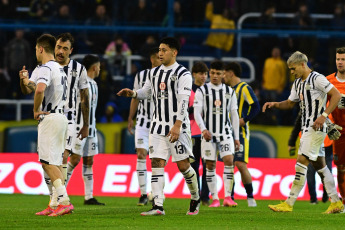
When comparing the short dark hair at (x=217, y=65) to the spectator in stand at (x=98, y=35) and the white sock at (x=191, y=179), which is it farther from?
the spectator in stand at (x=98, y=35)

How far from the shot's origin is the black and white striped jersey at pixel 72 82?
10.6m

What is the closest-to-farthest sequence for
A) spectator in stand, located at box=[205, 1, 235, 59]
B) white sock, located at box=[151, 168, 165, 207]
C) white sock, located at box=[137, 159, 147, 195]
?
white sock, located at box=[151, 168, 165, 207] → white sock, located at box=[137, 159, 147, 195] → spectator in stand, located at box=[205, 1, 235, 59]

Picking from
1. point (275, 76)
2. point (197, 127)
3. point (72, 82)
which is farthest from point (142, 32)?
point (72, 82)

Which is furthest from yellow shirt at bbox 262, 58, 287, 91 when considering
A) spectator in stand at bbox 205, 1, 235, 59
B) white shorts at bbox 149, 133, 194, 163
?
white shorts at bbox 149, 133, 194, 163

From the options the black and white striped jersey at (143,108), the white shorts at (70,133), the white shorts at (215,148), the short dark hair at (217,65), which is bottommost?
the white shorts at (215,148)

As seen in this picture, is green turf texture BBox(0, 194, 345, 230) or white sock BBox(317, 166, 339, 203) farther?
→ white sock BBox(317, 166, 339, 203)

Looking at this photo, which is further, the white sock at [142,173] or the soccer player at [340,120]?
the white sock at [142,173]

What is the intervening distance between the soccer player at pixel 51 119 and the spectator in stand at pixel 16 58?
933cm

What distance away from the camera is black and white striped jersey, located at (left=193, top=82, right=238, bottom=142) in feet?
38.5

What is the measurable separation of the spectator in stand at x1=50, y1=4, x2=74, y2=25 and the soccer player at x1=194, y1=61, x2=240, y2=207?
8.23 metres

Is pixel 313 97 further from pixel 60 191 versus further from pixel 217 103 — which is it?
pixel 60 191

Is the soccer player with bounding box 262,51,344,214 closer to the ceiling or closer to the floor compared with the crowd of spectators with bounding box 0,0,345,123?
closer to the floor

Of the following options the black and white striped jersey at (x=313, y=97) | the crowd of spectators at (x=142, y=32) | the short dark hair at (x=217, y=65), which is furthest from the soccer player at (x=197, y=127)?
the crowd of spectators at (x=142, y=32)

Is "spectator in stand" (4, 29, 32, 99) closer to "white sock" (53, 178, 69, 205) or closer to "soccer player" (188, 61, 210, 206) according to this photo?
"soccer player" (188, 61, 210, 206)
